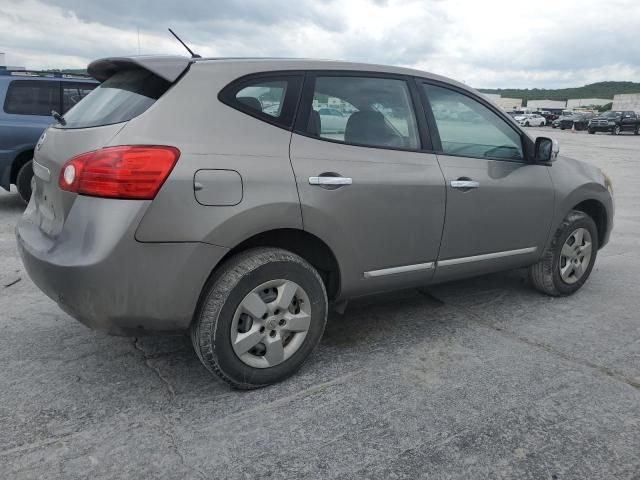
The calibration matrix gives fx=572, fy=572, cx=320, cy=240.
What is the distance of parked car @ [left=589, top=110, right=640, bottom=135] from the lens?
39.7 m

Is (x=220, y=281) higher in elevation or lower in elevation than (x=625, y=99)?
lower

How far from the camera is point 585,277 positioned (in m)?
4.70

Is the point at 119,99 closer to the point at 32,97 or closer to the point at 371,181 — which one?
the point at 371,181

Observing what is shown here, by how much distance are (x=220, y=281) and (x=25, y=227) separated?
1242mm

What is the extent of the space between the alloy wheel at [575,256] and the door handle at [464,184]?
4.14ft

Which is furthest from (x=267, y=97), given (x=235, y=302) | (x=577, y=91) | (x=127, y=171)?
(x=577, y=91)

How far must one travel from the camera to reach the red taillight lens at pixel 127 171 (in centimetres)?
250

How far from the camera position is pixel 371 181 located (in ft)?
10.4

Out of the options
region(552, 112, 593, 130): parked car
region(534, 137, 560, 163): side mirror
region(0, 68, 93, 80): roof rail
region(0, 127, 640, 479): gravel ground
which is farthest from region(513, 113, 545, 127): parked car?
region(0, 127, 640, 479): gravel ground

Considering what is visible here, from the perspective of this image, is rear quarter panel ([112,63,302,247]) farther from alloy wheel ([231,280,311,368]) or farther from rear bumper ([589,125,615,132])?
rear bumper ([589,125,615,132])

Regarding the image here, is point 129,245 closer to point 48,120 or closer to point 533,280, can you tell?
point 533,280

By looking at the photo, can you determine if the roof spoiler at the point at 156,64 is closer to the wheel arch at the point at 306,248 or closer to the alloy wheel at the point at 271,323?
the wheel arch at the point at 306,248

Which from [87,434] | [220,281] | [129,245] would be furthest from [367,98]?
[87,434]

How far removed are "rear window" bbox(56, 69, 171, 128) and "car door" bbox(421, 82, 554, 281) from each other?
1.70m
